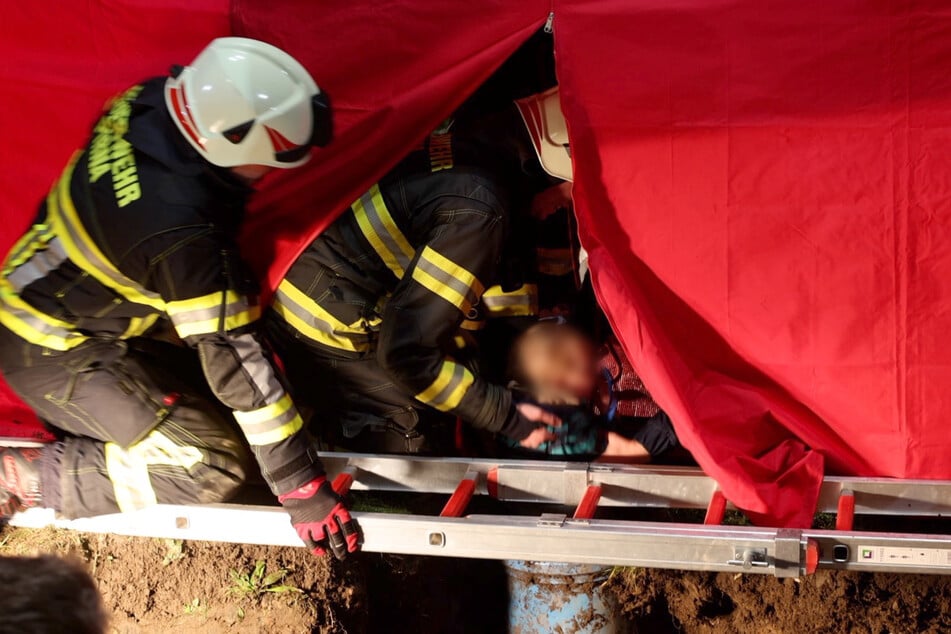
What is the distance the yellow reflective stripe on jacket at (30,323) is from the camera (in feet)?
8.50

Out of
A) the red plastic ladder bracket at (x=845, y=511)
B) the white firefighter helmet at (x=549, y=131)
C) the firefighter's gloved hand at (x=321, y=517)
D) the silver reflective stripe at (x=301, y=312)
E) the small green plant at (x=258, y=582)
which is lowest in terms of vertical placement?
the small green plant at (x=258, y=582)

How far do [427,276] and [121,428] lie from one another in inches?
40.6

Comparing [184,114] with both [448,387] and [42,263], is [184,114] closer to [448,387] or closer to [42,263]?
[42,263]

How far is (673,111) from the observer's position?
2.38 m

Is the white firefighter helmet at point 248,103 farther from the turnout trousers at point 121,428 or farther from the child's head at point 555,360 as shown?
the child's head at point 555,360

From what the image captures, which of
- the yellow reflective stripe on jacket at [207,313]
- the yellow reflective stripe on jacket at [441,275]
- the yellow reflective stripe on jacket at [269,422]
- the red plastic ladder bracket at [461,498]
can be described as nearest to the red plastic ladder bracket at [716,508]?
the red plastic ladder bracket at [461,498]

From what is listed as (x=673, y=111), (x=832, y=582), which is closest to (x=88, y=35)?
(x=673, y=111)

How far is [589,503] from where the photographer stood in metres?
2.67

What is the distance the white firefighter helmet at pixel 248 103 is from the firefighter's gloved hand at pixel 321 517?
947 millimetres

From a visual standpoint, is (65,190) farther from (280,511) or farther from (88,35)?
(280,511)

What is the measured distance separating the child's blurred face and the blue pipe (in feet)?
2.43

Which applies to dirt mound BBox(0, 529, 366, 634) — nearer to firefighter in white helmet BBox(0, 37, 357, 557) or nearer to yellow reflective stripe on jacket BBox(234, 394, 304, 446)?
firefighter in white helmet BBox(0, 37, 357, 557)

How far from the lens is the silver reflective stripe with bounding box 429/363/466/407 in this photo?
2787mm

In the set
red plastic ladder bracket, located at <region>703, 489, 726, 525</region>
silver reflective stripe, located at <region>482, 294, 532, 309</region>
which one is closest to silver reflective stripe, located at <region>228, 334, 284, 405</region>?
silver reflective stripe, located at <region>482, 294, 532, 309</region>
